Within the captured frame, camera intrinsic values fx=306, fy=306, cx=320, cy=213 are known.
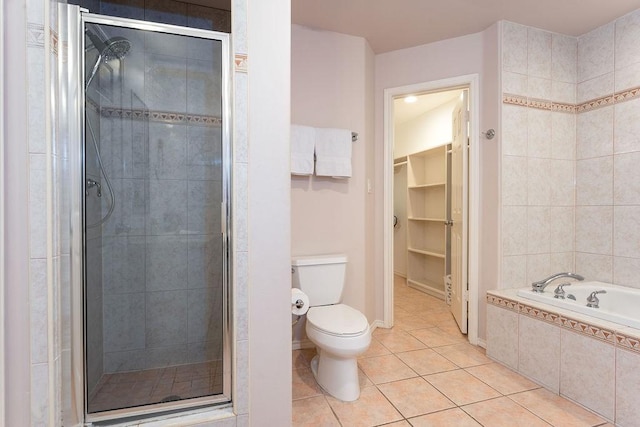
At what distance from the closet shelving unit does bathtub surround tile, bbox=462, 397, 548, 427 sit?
2324 mm

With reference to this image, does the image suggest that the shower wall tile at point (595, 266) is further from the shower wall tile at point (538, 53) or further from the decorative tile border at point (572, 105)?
the shower wall tile at point (538, 53)

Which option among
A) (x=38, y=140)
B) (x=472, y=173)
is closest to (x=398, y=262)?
(x=472, y=173)

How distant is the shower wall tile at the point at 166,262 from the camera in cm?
160

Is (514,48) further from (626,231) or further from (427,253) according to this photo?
(427,253)

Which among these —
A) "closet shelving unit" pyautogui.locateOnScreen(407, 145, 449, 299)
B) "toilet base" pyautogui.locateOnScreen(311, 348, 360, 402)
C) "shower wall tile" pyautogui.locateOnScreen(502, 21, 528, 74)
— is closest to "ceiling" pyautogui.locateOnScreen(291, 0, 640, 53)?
"shower wall tile" pyautogui.locateOnScreen(502, 21, 528, 74)

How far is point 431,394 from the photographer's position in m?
1.79

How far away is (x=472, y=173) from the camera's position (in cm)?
247

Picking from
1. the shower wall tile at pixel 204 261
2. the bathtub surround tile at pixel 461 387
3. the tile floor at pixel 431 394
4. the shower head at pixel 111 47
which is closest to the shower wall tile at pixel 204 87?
the shower head at pixel 111 47

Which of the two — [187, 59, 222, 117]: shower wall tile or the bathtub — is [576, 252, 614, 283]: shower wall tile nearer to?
the bathtub

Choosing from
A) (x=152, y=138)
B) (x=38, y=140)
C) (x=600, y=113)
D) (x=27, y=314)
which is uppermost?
(x=600, y=113)

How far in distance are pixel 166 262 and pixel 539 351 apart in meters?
2.28

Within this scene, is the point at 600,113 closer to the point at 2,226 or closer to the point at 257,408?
the point at 257,408

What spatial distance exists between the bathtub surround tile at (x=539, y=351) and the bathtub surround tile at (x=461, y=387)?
13.2 inches

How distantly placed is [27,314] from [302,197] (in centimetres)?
163
